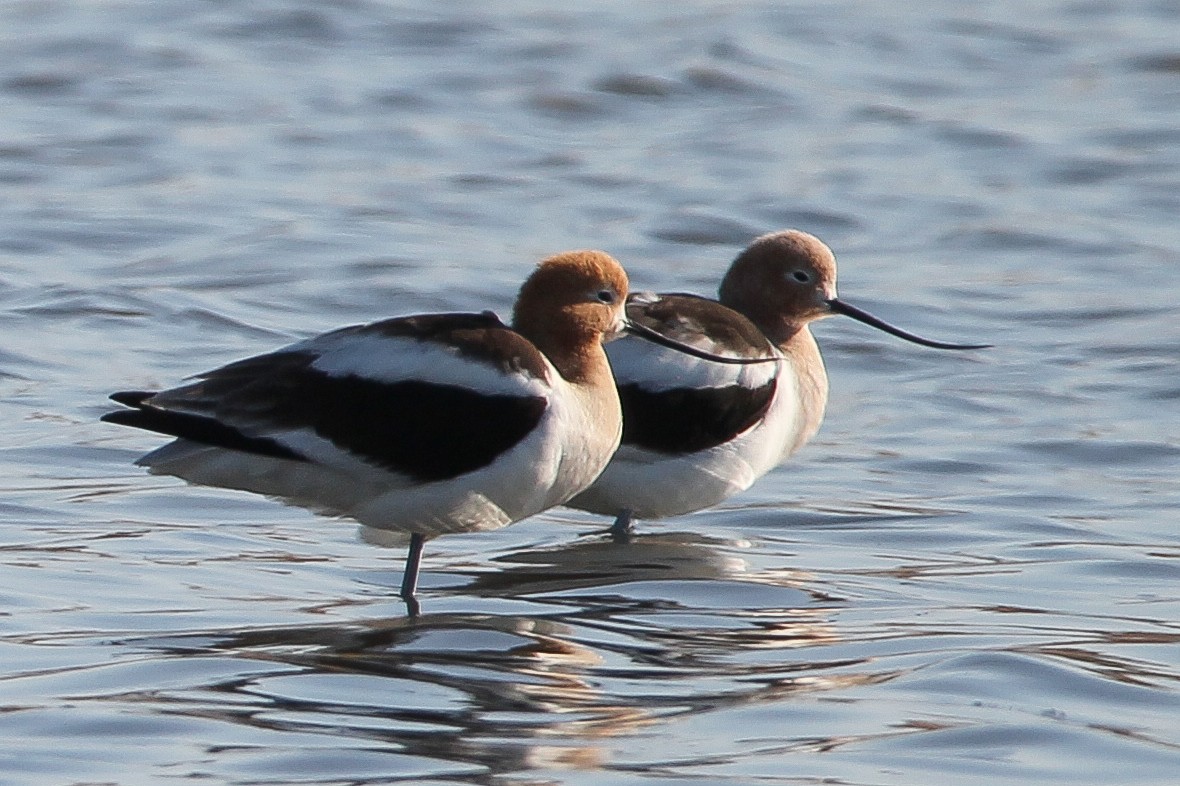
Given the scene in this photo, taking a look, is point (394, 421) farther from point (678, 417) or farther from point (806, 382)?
point (806, 382)

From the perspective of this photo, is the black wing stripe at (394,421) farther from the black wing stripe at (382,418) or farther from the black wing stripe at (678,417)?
the black wing stripe at (678,417)

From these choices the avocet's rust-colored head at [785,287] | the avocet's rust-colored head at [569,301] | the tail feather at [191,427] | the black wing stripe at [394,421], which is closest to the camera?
the tail feather at [191,427]

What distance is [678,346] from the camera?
729 centimetres

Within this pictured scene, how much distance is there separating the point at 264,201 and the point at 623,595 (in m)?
7.31

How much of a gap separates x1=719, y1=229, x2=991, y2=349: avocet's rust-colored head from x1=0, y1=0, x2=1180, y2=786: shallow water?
0.64m

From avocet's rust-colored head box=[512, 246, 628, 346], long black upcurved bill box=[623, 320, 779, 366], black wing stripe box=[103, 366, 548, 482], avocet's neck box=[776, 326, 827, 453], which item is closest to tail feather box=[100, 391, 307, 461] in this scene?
black wing stripe box=[103, 366, 548, 482]

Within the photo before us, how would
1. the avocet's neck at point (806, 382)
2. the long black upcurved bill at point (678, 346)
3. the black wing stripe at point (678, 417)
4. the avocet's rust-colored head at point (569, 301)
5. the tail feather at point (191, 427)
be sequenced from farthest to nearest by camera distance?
the avocet's neck at point (806, 382), the black wing stripe at point (678, 417), the long black upcurved bill at point (678, 346), the avocet's rust-colored head at point (569, 301), the tail feather at point (191, 427)

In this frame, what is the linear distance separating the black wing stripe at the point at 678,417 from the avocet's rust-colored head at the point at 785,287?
2.64ft

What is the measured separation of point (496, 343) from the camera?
6.38m

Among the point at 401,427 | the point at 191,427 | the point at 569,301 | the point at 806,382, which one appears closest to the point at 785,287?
the point at 806,382

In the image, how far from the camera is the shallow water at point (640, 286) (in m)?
5.28

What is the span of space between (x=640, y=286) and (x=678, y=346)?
4.75 meters

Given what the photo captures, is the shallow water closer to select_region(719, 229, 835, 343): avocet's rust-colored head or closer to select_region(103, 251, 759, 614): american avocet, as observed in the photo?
select_region(103, 251, 759, 614): american avocet

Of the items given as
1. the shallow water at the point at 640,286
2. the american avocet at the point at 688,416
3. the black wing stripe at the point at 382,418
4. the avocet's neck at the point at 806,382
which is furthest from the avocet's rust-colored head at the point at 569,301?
the avocet's neck at the point at 806,382
